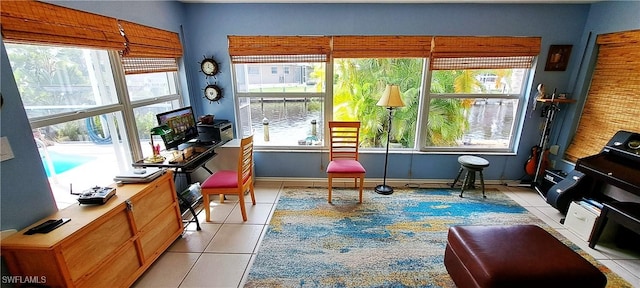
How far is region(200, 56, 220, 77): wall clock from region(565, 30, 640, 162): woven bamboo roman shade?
14.8 ft

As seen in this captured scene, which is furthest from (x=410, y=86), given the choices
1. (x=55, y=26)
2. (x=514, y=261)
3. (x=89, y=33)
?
(x=55, y=26)

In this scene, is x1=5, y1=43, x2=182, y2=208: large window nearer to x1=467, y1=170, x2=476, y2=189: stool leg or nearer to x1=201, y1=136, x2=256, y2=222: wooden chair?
x1=201, y1=136, x2=256, y2=222: wooden chair

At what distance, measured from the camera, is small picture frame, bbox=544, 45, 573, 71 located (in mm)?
3078

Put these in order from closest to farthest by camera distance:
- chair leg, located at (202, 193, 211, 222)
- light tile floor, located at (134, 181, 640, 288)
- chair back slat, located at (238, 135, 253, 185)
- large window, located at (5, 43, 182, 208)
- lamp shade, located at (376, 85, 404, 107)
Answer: large window, located at (5, 43, 182, 208)
light tile floor, located at (134, 181, 640, 288)
chair back slat, located at (238, 135, 253, 185)
chair leg, located at (202, 193, 211, 222)
lamp shade, located at (376, 85, 404, 107)

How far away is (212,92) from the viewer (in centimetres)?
336

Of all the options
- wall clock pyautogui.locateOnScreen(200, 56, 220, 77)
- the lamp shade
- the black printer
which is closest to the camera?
the lamp shade

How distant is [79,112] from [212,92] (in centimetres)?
155

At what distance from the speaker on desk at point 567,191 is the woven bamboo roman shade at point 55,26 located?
4528 millimetres

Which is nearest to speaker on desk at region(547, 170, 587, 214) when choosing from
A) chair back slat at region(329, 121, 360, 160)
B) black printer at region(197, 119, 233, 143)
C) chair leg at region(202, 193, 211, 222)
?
chair back slat at region(329, 121, 360, 160)

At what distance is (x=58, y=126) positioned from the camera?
182 cm

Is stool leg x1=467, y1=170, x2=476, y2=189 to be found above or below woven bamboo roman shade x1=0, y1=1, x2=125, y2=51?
below

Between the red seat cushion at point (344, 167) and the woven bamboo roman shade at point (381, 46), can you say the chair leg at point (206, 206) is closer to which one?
the red seat cushion at point (344, 167)

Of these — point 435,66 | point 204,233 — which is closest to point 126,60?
point 204,233

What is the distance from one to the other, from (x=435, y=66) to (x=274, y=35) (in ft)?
6.72
